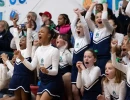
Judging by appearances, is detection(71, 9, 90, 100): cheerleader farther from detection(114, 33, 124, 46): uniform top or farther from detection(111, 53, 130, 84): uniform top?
detection(111, 53, 130, 84): uniform top

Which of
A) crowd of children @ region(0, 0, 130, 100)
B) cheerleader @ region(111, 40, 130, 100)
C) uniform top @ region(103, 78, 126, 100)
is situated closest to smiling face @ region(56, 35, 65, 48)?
crowd of children @ region(0, 0, 130, 100)

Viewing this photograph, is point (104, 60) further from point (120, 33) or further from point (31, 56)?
point (31, 56)

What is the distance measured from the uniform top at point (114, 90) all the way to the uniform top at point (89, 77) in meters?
0.11

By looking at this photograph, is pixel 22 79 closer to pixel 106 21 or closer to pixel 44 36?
pixel 44 36

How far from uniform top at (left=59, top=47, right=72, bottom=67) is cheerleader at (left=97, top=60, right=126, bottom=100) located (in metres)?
0.75

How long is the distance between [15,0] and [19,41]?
1.69 metres

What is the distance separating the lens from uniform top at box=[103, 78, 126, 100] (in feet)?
9.89

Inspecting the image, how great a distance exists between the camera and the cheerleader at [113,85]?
3.02m

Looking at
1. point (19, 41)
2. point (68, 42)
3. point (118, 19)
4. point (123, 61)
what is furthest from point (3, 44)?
point (123, 61)

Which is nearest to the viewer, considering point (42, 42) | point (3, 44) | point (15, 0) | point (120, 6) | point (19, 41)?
point (42, 42)

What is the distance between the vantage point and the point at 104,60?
11.5 ft

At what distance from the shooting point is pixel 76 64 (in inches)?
134

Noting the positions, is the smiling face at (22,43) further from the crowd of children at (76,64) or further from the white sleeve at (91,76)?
the white sleeve at (91,76)

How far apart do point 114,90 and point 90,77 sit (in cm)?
28
